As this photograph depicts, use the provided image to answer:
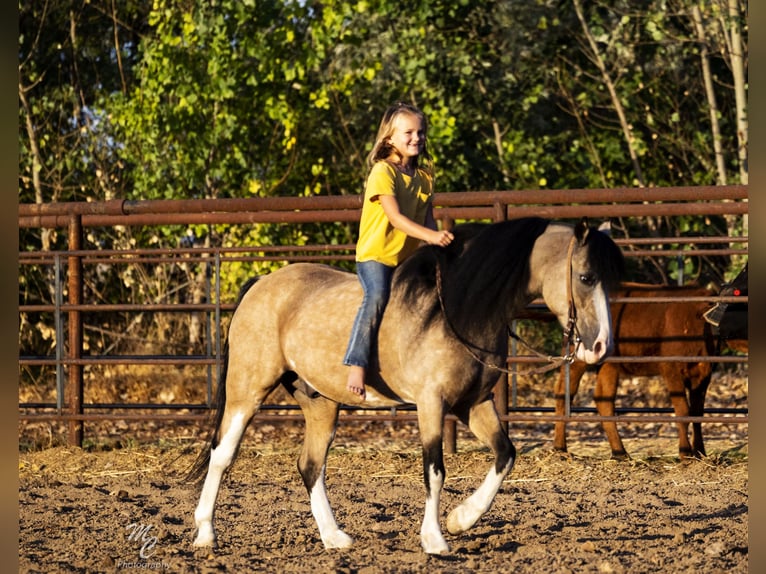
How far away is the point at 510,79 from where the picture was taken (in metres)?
13.3

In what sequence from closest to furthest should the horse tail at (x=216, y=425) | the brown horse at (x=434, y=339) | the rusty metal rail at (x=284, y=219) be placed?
the brown horse at (x=434, y=339) < the horse tail at (x=216, y=425) < the rusty metal rail at (x=284, y=219)

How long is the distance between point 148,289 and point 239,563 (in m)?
8.42

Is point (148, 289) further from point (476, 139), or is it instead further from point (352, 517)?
point (352, 517)

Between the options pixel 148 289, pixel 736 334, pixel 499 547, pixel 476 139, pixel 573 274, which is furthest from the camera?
pixel 476 139

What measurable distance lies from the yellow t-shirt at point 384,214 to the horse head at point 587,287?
695mm

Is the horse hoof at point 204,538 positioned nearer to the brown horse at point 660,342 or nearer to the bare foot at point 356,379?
the bare foot at point 356,379

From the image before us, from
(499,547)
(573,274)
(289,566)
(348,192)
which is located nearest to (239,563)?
(289,566)

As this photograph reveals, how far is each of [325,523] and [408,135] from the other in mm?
1747

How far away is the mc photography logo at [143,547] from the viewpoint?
447 cm

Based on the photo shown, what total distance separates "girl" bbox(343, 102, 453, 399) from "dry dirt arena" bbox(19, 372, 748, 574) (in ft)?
2.92

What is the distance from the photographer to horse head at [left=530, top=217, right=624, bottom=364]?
4.24m

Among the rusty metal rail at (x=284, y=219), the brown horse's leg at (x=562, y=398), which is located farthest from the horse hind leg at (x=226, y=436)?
the brown horse's leg at (x=562, y=398)

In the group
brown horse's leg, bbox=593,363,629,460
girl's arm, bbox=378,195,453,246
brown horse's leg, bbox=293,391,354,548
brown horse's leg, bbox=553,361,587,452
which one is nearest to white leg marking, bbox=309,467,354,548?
brown horse's leg, bbox=293,391,354,548

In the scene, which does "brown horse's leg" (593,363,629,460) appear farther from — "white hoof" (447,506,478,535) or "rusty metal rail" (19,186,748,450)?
"white hoof" (447,506,478,535)
